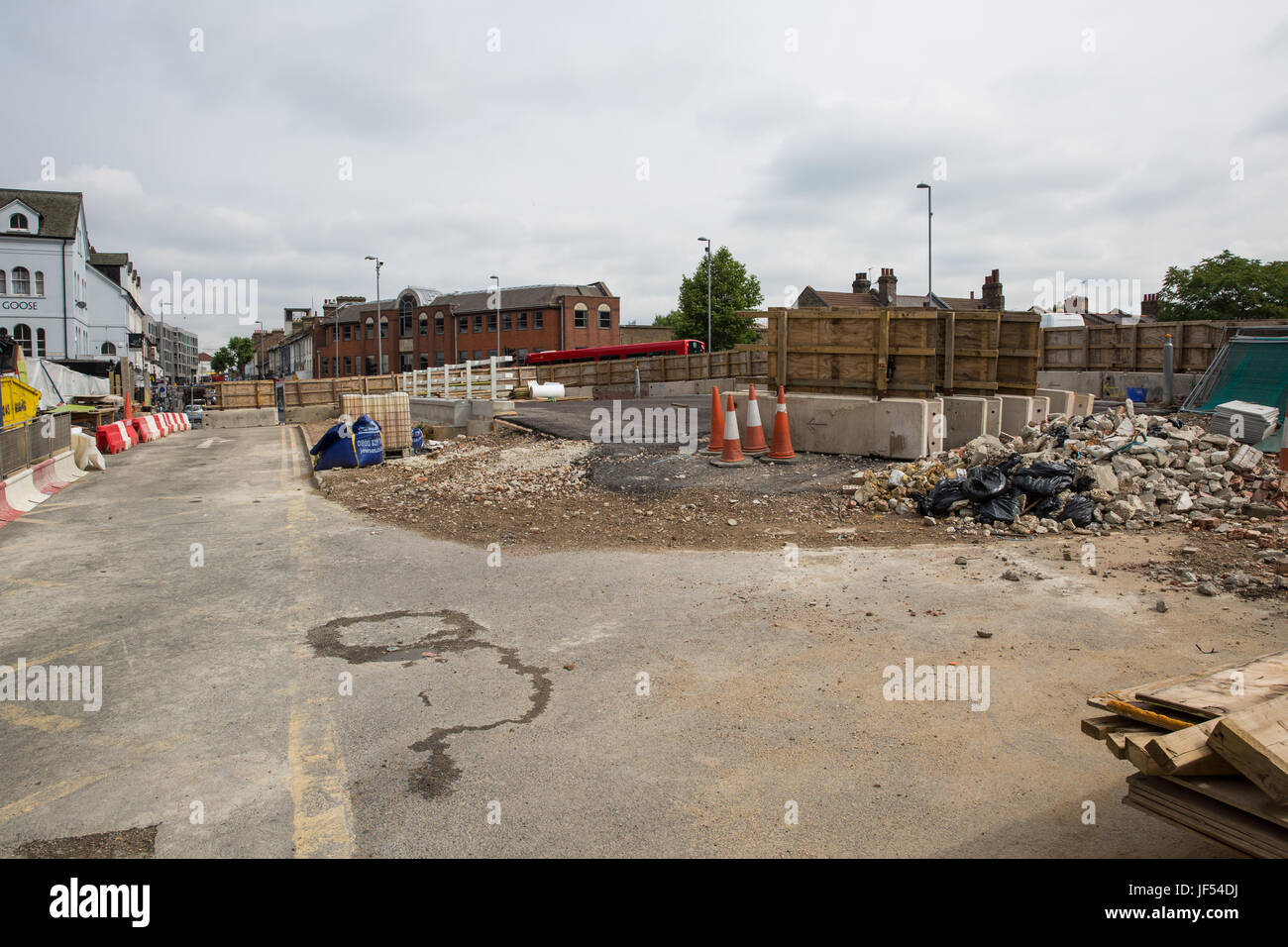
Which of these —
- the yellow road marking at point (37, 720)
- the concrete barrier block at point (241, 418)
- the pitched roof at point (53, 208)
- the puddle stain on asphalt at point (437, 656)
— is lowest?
the yellow road marking at point (37, 720)

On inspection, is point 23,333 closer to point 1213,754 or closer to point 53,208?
point 53,208

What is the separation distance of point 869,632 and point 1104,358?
25434mm

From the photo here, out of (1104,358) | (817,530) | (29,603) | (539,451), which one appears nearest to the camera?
(29,603)

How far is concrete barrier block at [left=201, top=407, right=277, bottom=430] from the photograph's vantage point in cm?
3459

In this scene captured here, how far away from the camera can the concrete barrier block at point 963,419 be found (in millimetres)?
12102

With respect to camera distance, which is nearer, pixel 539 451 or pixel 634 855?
pixel 634 855

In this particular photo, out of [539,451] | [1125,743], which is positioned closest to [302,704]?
[1125,743]

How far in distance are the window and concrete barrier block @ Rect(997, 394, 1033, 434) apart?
253ft

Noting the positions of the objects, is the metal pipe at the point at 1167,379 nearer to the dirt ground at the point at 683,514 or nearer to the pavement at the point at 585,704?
the dirt ground at the point at 683,514

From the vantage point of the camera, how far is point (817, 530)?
925 cm

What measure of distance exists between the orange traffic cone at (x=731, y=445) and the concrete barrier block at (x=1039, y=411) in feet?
16.1

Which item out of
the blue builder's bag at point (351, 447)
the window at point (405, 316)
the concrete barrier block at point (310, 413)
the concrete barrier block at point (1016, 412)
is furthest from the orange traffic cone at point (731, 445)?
the window at point (405, 316)

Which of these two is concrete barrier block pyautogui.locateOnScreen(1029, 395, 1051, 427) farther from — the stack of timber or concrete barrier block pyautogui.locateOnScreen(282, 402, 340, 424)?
concrete barrier block pyautogui.locateOnScreen(282, 402, 340, 424)
